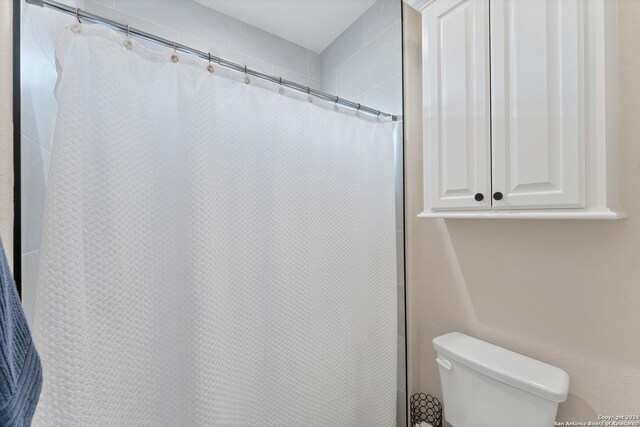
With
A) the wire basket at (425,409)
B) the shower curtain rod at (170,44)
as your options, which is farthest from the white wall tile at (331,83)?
the wire basket at (425,409)

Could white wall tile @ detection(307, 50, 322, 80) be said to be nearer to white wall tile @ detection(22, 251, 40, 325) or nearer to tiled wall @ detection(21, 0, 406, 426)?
tiled wall @ detection(21, 0, 406, 426)

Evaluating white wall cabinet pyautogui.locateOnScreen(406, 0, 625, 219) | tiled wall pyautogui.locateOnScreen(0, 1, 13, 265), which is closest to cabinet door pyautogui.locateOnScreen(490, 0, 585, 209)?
white wall cabinet pyautogui.locateOnScreen(406, 0, 625, 219)

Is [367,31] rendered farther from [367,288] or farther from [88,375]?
[88,375]

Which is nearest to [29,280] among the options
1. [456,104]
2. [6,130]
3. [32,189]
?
[32,189]

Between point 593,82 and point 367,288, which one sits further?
point 367,288

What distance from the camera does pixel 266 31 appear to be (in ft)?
5.49

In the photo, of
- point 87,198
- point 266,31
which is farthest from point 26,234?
point 266,31

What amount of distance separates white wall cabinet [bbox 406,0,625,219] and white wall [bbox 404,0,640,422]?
0.09m

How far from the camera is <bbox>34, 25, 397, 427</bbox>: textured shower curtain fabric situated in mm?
668

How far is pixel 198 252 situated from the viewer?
0.84 meters

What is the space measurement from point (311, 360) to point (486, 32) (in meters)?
1.29

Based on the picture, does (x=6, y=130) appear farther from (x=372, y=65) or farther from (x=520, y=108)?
(x=372, y=65)

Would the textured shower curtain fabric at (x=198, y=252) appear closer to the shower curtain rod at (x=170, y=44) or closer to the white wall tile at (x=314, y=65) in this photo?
the shower curtain rod at (x=170, y=44)

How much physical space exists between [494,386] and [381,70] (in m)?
1.44
